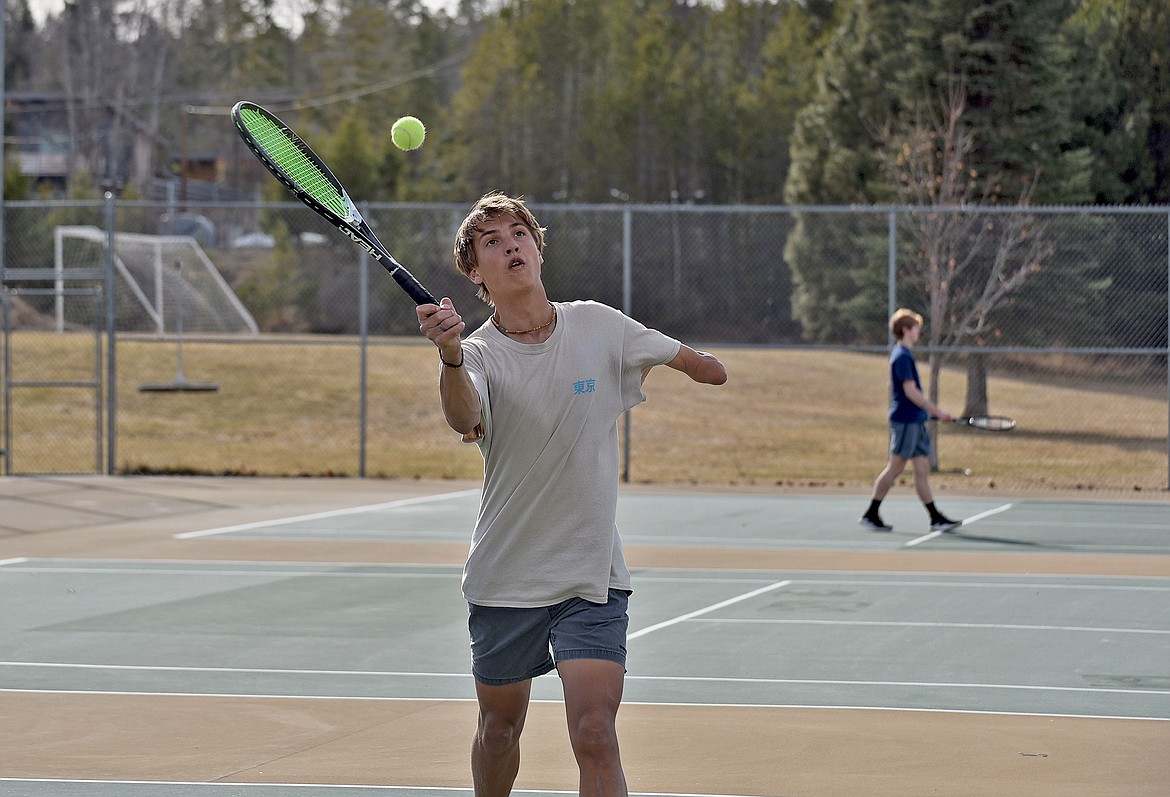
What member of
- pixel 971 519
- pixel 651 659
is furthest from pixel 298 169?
pixel 971 519

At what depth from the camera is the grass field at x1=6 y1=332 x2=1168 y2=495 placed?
2233 cm

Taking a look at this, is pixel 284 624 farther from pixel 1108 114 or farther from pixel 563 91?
pixel 563 91

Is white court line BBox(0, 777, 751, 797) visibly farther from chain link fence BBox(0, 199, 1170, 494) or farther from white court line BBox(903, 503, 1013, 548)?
chain link fence BBox(0, 199, 1170, 494)

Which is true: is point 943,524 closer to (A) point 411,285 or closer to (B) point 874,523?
(B) point 874,523

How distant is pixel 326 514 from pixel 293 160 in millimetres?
10484

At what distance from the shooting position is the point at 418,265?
2998 centimetres

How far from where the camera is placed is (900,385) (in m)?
13.6

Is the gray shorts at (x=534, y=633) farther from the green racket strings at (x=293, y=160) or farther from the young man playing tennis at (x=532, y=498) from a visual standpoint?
the green racket strings at (x=293, y=160)

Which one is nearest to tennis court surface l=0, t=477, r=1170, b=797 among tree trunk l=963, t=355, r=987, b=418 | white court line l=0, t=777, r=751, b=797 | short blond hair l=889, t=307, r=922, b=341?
white court line l=0, t=777, r=751, b=797

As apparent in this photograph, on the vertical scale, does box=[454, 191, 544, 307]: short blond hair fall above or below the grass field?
above

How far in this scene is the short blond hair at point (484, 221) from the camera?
4.66 m

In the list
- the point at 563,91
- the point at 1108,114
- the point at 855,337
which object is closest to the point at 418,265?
the point at 855,337

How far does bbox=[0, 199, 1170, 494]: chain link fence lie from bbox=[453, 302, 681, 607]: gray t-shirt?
12705 mm

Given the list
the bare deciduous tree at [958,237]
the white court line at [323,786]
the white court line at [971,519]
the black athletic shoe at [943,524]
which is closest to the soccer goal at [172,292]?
the bare deciduous tree at [958,237]
